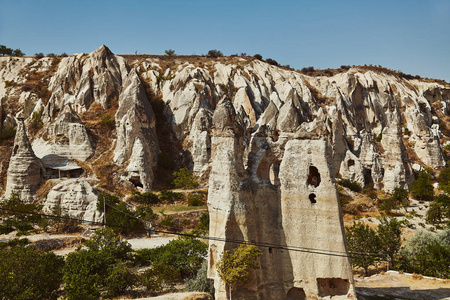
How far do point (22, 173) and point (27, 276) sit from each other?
25319 mm

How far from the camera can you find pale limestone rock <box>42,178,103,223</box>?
31.0 m

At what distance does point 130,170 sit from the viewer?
137 ft

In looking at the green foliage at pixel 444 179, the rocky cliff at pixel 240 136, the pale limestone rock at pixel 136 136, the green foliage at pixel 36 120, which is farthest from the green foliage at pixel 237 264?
the green foliage at pixel 36 120

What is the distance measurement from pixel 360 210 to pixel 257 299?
28.7 m

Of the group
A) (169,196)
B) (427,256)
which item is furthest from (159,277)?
(169,196)

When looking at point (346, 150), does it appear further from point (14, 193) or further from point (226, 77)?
point (14, 193)

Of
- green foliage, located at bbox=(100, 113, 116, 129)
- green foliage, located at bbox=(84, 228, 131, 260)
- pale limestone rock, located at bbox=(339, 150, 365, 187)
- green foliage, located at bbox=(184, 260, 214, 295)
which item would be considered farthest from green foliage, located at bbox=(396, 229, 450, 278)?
green foliage, located at bbox=(100, 113, 116, 129)

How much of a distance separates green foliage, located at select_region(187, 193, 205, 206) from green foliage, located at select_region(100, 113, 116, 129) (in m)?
17.5

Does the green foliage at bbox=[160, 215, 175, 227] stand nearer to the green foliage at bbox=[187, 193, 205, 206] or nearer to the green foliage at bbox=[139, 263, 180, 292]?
the green foliage at bbox=[187, 193, 205, 206]

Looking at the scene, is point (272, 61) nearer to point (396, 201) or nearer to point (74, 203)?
point (396, 201)

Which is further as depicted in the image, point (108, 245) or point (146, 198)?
point (146, 198)

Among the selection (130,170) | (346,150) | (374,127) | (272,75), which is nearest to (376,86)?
(374,127)

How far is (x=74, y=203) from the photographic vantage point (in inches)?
1240

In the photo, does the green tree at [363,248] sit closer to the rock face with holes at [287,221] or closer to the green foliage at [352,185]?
the rock face with holes at [287,221]
